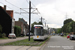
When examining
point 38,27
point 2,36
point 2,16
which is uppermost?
point 2,16

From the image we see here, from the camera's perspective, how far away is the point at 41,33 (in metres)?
27.9

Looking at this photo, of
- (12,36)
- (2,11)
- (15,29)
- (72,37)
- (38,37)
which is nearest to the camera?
(38,37)

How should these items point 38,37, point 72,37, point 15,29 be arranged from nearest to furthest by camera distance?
1. point 38,37
2. point 72,37
3. point 15,29

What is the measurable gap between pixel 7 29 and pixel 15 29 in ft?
14.5

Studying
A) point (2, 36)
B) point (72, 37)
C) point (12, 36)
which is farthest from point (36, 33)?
point (2, 36)

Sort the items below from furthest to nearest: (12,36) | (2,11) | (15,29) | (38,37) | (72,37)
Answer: (15,29), (2,11), (12,36), (72,37), (38,37)

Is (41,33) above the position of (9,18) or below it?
below

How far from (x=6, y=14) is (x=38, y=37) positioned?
102ft

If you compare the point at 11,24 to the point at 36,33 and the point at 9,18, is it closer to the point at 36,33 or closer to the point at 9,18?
the point at 9,18

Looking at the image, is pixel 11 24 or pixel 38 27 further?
pixel 11 24

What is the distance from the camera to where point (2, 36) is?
44.8m

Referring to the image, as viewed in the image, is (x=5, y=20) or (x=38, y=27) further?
(x=5, y=20)

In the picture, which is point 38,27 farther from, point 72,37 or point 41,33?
point 72,37

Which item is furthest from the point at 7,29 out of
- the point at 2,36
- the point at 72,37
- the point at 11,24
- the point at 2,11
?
the point at 72,37
